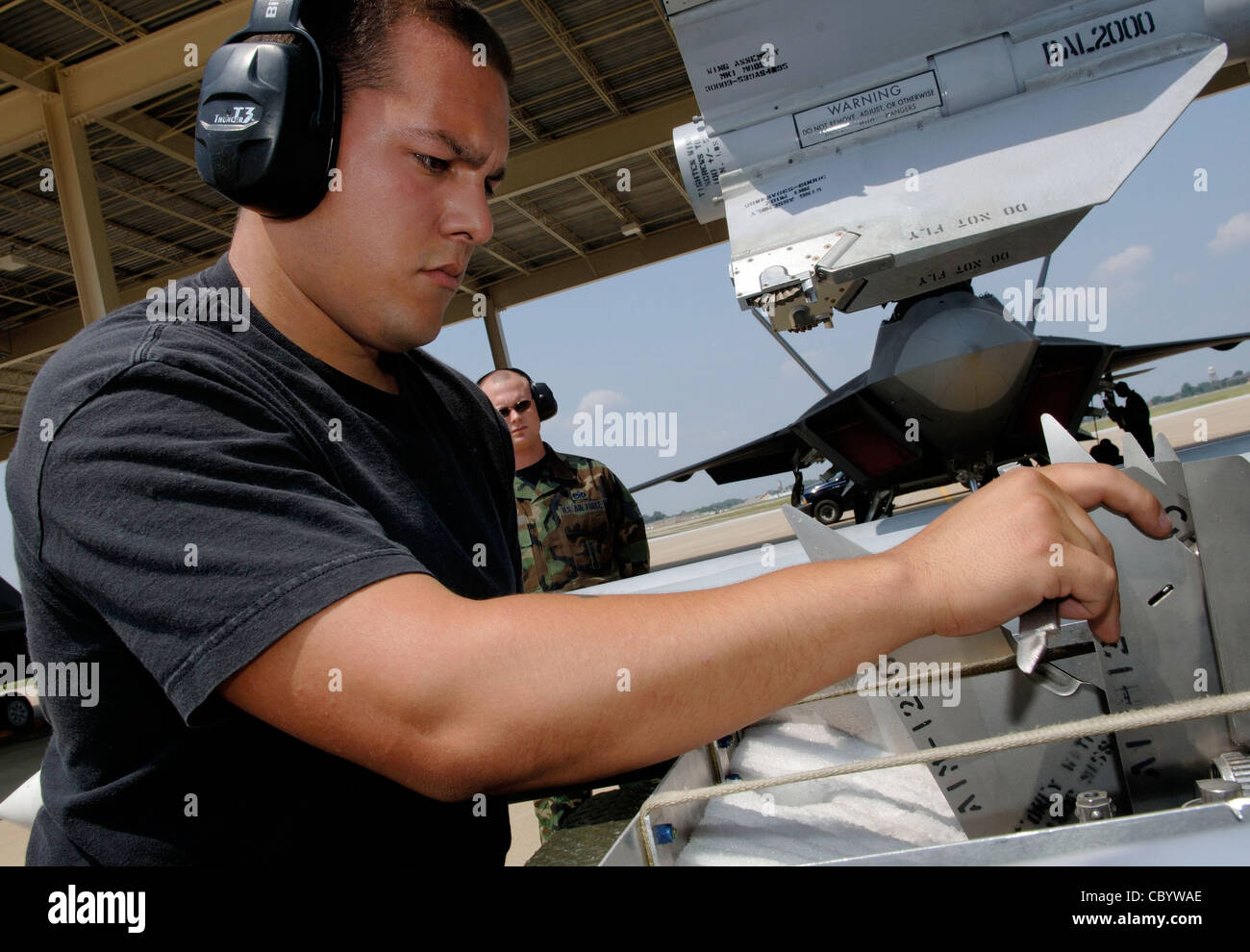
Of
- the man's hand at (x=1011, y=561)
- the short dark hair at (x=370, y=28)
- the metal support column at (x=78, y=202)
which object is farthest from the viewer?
the metal support column at (x=78, y=202)

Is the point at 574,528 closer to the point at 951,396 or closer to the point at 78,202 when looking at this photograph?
the point at 951,396

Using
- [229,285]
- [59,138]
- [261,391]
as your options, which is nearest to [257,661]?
[261,391]

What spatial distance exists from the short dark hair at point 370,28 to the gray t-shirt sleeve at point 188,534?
47 centimetres

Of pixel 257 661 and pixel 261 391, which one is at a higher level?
pixel 261 391

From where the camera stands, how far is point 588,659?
25.4 inches

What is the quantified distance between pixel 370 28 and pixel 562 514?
3289 millimetres

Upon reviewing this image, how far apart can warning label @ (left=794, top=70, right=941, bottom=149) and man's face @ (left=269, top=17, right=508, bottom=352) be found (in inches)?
149

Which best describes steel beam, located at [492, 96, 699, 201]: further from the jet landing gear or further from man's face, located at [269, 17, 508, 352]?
man's face, located at [269, 17, 508, 352]

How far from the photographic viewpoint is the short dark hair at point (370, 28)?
3.28ft

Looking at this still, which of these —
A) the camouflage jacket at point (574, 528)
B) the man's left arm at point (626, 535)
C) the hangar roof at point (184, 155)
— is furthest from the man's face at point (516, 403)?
the hangar roof at point (184, 155)

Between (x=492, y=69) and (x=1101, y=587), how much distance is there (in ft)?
2.91

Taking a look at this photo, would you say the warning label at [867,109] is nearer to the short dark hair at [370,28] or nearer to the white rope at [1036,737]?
the short dark hair at [370,28]

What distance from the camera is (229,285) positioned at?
1.03 m
